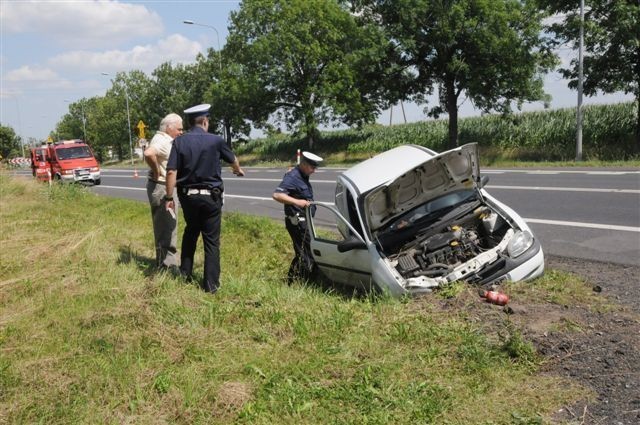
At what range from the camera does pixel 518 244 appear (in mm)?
5781

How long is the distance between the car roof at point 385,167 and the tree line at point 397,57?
18837 mm

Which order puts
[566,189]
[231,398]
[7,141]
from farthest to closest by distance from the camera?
[7,141] < [566,189] < [231,398]

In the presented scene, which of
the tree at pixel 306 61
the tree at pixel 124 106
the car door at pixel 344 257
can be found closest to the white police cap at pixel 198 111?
the car door at pixel 344 257

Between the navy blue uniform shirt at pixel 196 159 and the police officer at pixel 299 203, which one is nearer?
the navy blue uniform shirt at pixel 196 159

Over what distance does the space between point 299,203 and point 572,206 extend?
6.62 m

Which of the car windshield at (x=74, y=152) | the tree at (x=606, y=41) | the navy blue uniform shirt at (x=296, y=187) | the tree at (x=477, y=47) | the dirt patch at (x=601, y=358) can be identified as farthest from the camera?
the tree at (x=477, y=47)

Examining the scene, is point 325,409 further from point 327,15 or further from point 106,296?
point 327,15

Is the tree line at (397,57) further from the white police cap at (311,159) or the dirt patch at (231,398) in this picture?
the dirt patch at (231,398)

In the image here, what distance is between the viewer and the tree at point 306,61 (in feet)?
124

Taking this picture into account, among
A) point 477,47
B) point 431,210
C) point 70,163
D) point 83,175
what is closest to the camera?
point 431,210

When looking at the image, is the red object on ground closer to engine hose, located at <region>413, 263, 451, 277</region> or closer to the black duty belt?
engine hose, located at <region>413, 263, 451, 277</region>

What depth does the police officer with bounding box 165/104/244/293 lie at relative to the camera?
5.70 metres

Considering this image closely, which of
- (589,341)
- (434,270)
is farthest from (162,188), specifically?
(589,341)

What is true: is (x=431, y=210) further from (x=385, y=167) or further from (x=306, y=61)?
(x=306, y=61)
